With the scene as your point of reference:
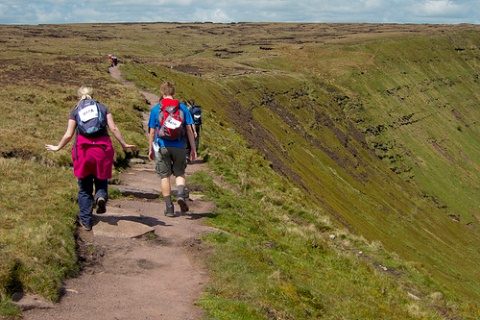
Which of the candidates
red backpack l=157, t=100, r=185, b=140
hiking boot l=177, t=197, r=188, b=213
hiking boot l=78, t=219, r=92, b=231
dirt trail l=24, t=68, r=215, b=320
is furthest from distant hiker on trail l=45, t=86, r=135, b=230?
hiking boot l=177, t=197, r=188, b=213

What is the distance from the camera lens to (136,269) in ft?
39.5

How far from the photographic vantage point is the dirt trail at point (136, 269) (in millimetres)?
9906

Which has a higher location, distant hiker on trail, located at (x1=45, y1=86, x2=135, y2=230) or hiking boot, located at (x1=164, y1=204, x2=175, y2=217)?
distant hiker on trail, located at (x1=45, y1=86, x2=135, y2=230)

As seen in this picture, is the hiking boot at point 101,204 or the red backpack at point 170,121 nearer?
the hiking boot at point 101,204

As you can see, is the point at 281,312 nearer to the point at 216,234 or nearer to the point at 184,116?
the point at 216,234

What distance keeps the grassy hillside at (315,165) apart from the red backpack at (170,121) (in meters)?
2.90

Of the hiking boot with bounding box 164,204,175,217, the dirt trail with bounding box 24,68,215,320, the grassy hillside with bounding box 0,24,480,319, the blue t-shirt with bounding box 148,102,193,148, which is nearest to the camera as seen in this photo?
the dirt trail with bounding box 24,68,215,320

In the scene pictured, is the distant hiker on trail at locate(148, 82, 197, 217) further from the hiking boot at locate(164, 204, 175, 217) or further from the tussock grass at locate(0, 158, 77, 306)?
the tussock grass at locate(0, 158, 77, 306)

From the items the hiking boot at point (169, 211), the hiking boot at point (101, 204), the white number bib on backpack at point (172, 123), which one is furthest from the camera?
the hiking boot at point (169, 211)

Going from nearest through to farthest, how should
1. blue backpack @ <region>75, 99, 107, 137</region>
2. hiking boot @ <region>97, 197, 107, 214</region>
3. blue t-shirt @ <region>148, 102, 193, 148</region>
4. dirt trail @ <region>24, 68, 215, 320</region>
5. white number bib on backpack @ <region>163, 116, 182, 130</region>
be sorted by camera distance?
dirt trail @ <region>24, 68, 215, 320</region> → blue backpack @ <region>75, 99, 107, 137</region> → hiking boot @ <region>97, 197, 107, 214</region> → white number bib on backpack @ <region>163, 116, 182, 130</region> → blue t-shirt @ <region>148, 102, 193, 148</region>

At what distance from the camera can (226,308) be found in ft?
34.3

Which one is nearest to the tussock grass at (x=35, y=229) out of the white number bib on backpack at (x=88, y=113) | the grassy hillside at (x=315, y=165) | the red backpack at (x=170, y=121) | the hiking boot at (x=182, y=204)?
the grassy hillside at (x=315, y=165)

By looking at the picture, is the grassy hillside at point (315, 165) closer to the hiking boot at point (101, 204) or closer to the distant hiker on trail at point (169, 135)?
the hiking boot at point (101, 204)

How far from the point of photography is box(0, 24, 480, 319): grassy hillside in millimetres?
13836
